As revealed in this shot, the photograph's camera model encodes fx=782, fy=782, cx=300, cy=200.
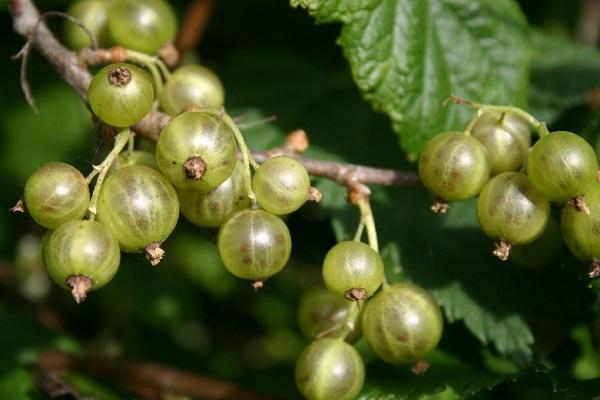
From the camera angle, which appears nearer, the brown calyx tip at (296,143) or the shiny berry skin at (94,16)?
the brown calyx tip at (296,143)

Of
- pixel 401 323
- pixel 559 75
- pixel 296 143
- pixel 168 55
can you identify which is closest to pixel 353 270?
pixel 401 323

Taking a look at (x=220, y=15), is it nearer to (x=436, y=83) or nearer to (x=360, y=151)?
(x=360, y=151)

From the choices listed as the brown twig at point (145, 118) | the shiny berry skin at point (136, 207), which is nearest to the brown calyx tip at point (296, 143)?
the brown twig at point (145, 118)

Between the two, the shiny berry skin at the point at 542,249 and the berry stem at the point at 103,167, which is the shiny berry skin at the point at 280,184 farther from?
the shiny berry skin at the point at 542,249

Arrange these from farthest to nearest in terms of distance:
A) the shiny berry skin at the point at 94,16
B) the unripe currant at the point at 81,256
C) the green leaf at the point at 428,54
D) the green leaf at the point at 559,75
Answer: the green leaf at the point at 559,75, the shiny berry skin at the point at 94,16, the green leaf at the point at 428,54, the unripe currant at the point at 81,256

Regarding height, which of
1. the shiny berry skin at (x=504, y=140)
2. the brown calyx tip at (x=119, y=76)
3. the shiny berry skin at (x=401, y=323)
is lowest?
the shiny berry skin at (x=401, y=323)
